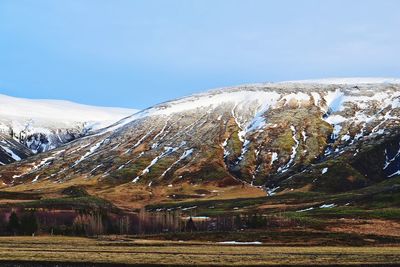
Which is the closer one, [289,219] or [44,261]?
[44,261]

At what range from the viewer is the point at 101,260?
8319cm

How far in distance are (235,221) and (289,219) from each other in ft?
53.9

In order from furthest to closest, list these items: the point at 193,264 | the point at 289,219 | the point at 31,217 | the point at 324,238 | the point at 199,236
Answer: the point at 289,219
the point at 31,217
the point at 199,236
the point at 324,238
the point at 193,264

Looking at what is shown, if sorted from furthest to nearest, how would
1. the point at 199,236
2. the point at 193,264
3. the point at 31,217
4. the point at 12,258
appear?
the point at 31,217
the point at 199,236
the point at 12,258
the point at 193,264

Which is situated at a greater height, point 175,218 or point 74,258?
point 74,258

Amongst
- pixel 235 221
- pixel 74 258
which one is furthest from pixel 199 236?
pixel 74 258

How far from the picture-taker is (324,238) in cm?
15425

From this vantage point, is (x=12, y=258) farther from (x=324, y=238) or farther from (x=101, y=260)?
(x=324, y=238)

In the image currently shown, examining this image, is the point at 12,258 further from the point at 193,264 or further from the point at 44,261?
the point at 193,264

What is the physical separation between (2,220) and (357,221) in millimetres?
106535

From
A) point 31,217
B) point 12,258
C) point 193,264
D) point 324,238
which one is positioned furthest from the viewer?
point 31,217

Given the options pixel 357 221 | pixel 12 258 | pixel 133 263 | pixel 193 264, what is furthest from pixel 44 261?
pixel 357 221

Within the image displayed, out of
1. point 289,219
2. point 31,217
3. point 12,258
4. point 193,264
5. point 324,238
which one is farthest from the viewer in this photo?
point 289,219

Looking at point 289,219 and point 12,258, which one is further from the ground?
point 12,258
